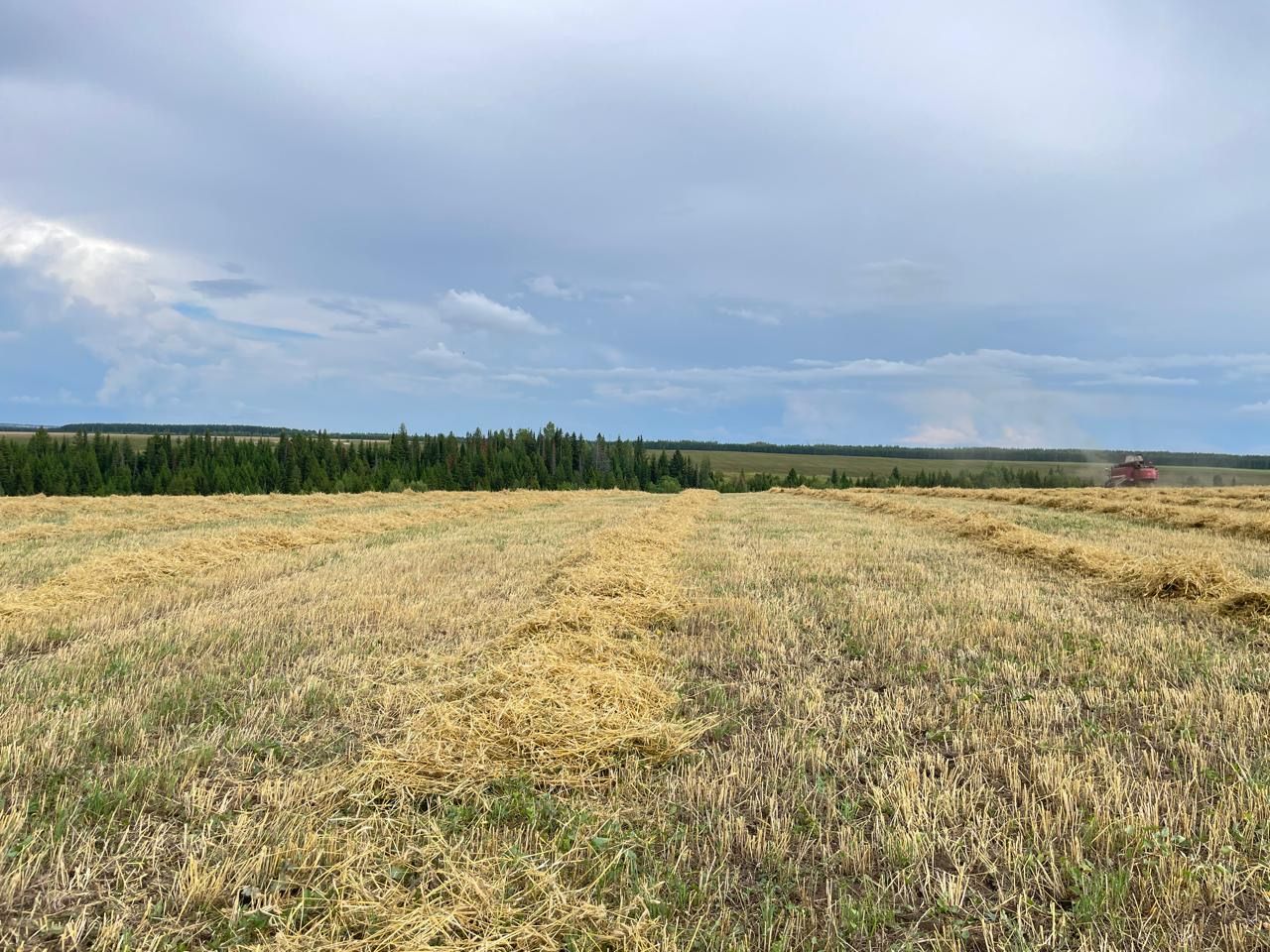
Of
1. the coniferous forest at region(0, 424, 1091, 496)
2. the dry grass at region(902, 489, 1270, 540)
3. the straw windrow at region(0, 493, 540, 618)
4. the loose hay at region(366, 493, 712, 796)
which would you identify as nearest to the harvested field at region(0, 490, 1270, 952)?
the loose hay at region(366, 493, 712, 796)

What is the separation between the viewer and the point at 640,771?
445 centimetres

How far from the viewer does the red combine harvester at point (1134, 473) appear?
6219cm

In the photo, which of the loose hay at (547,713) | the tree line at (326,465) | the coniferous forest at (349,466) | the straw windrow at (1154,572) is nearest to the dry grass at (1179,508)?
the straw windrow at (1154,572)

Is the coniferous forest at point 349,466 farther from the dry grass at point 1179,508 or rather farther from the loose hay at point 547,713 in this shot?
the loose hay at point 547,713

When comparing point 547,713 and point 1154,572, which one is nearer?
point 547,713

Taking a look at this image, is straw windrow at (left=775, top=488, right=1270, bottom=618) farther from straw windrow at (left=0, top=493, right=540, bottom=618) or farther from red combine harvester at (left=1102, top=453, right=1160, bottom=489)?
red combine harvester at (left=1102, top=453, right=1160, bottom=489)

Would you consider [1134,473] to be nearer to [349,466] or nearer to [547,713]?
[547,713]

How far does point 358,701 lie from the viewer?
566cm

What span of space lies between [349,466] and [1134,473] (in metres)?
94.0

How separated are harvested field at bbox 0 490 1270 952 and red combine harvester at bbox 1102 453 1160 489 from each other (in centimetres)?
Result: 6553

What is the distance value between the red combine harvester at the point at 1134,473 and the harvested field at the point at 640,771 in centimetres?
6553

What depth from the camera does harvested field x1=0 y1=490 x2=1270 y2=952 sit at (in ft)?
10.0

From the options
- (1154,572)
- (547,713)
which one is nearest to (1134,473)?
(1154,572)

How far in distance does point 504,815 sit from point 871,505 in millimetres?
30341
